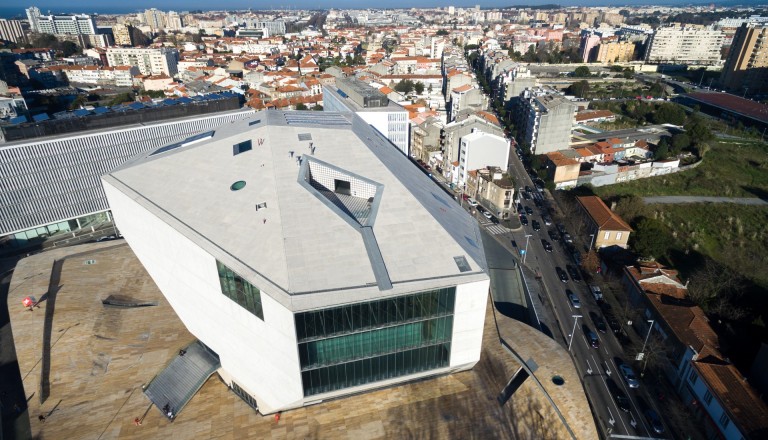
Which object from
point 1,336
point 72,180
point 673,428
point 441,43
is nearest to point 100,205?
point 72,180

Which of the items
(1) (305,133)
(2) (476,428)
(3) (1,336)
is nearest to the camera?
(2) (476,428)

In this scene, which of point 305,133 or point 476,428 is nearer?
point 476,428

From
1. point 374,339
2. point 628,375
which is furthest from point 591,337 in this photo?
point 374,339

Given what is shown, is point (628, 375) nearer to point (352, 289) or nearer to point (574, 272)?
point (574, 272)

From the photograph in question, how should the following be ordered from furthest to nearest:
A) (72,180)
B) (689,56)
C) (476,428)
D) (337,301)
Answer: (689,56) < (72,180) < (476,428) < (337,301)

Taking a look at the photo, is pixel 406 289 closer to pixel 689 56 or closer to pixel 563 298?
pixel 563 298

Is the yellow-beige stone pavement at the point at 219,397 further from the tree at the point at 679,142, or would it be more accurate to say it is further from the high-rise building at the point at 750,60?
the high-rise building at the point at 750,60

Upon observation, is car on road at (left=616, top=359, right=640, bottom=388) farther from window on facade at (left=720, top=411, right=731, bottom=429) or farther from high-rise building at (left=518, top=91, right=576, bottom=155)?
high-rise building at (left=518, top=91, right=576, bottom=155)
